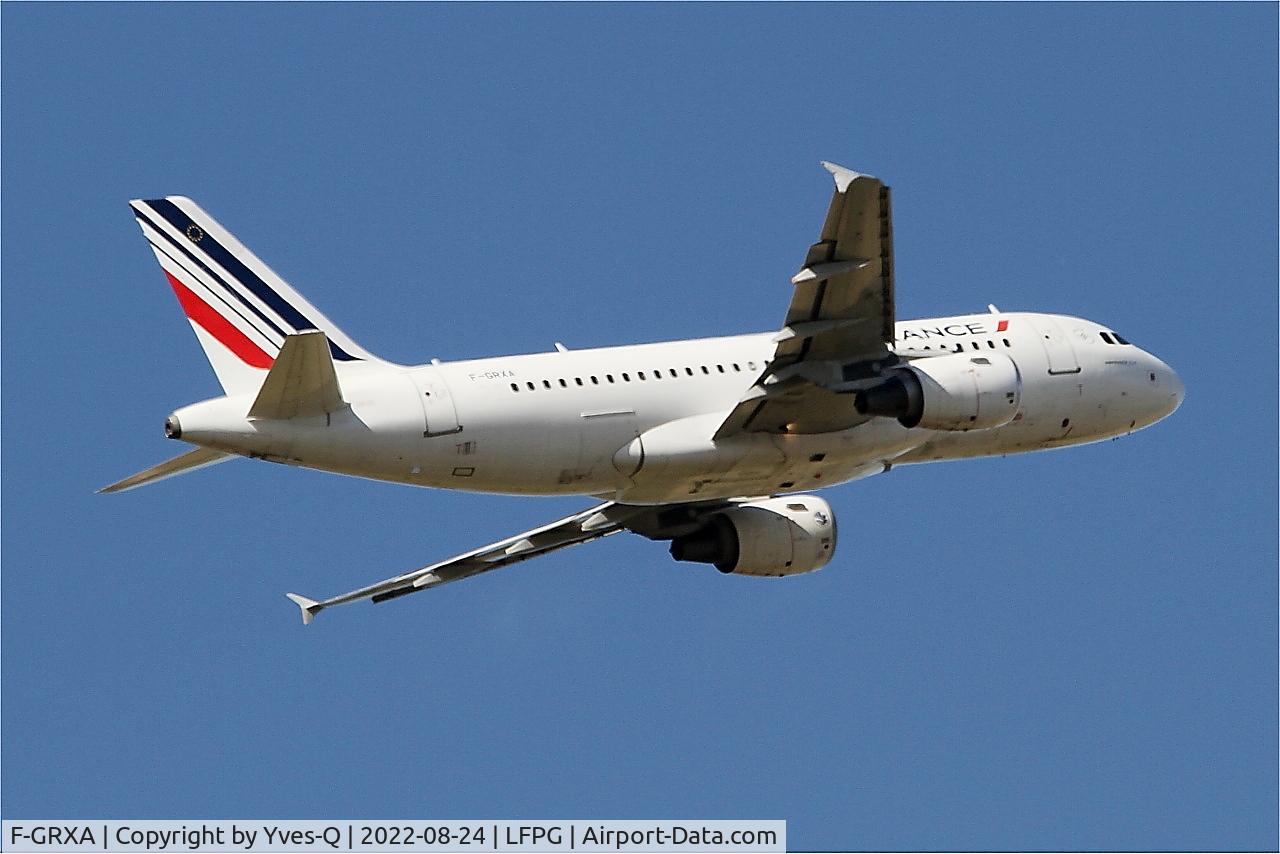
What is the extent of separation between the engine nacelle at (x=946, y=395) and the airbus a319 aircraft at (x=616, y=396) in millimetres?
38

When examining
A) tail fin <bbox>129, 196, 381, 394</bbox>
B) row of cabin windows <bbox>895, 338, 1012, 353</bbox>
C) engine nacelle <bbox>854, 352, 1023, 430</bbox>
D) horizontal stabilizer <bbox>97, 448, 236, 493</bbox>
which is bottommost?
horizontal stabilizer <bbox>97, 448, 236, 493</bbox>

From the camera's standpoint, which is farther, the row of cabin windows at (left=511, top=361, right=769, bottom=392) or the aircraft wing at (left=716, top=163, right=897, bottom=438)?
the row of cabin windows at (left=511, top=361, right=769, bottom=392)

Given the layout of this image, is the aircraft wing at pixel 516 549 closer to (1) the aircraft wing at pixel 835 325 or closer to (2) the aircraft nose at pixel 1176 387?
(1) the aircraft wing at pixel 835 325

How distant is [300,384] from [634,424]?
Result: 7042mm

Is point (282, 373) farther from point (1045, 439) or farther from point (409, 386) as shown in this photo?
point (1045, 439)

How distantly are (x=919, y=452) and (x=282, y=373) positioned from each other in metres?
14.6

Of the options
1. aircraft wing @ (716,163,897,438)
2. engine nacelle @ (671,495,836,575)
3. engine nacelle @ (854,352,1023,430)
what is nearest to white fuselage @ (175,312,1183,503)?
aircraft wing @ (716,163,897,438)

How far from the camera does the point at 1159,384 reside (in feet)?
176

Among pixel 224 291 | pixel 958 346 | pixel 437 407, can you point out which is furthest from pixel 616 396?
pixel 958 346

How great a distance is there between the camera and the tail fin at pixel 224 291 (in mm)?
46219

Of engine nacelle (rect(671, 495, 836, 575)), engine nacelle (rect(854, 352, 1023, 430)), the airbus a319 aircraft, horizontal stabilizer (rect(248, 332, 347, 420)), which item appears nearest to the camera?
horizontal stabilizer (rect(248, 332, 347, 420))

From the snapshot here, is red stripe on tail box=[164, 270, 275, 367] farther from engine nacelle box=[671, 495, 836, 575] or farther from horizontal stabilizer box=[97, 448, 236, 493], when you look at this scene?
engine nacelle box=[671, 495, 836, 575]

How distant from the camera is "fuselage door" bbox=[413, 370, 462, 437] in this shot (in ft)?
148

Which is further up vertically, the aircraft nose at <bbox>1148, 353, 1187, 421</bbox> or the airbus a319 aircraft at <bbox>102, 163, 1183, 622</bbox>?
the aircraft nose at <bbox>1148, 353, 1187, 421</bbox>
